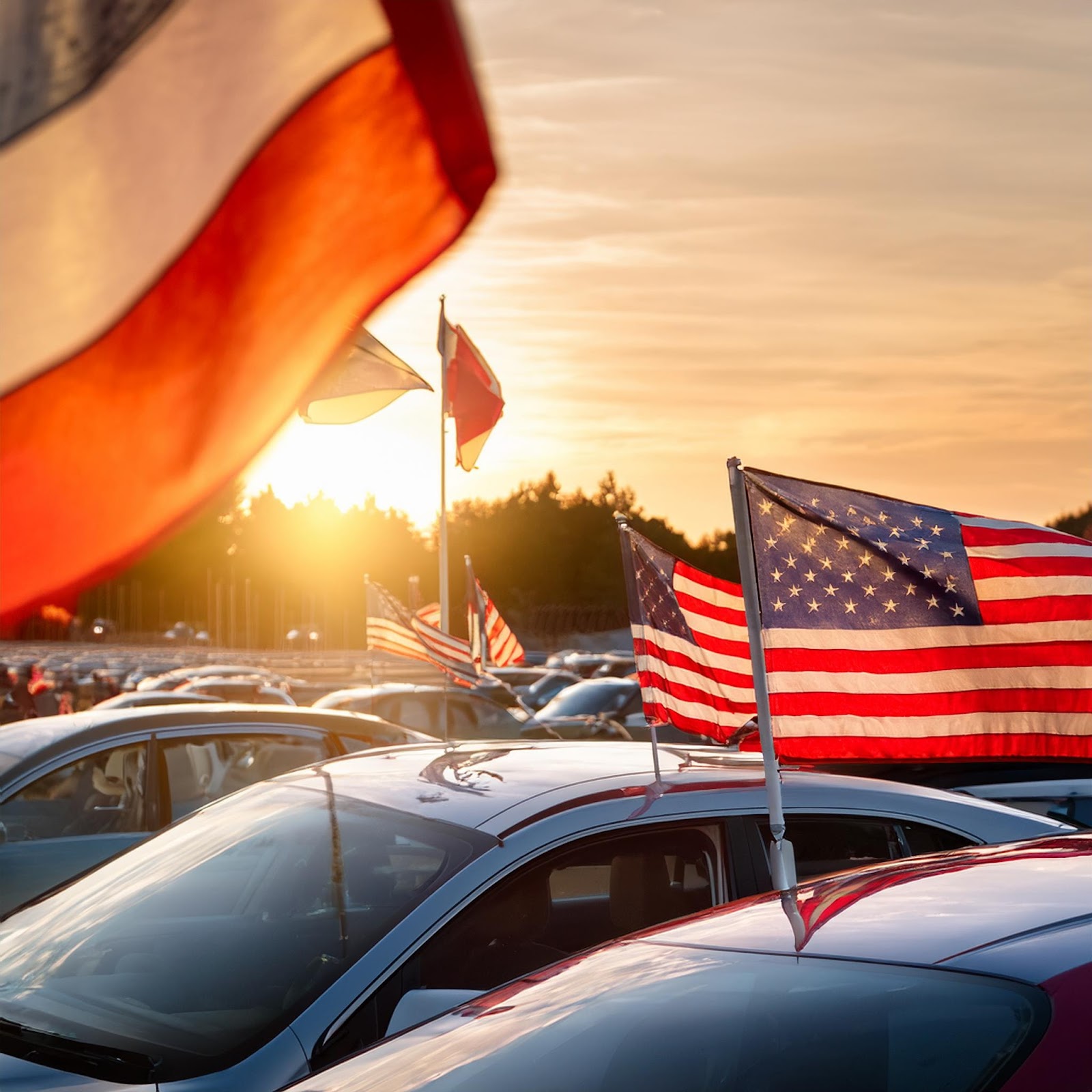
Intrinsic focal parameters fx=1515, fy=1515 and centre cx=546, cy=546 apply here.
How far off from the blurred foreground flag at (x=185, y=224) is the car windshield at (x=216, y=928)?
2.11m

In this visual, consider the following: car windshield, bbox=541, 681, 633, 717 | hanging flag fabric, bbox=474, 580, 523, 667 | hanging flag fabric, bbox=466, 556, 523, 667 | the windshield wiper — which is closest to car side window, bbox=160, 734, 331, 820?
the windshield wiper

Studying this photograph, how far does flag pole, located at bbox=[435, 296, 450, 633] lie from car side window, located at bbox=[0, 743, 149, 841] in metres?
8.36

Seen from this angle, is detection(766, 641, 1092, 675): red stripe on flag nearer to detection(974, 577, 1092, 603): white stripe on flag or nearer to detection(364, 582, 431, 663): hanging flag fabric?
detection(974, 577, 1092, 603): white stripe on flag

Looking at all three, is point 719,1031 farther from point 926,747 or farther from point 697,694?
point 697,694

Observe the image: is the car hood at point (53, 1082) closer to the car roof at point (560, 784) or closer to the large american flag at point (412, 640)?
the car roof at point (560, 784)

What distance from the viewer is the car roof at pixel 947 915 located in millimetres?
2588

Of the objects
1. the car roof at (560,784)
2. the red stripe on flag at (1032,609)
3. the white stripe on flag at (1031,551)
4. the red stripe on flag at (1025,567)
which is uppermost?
the white stripe on flag at (1031,551)

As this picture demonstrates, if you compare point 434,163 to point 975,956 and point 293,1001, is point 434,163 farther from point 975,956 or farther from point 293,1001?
point 293,1001

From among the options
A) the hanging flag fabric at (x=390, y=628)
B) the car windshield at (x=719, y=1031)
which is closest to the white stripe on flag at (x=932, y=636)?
the car windshield at (x=719, y=1031)

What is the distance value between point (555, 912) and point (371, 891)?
0.98m

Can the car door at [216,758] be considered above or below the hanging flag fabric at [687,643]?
below

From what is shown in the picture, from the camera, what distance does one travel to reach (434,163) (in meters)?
1.83

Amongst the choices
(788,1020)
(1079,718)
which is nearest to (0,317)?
(788,1020)

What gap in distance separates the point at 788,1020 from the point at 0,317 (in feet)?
5.88
